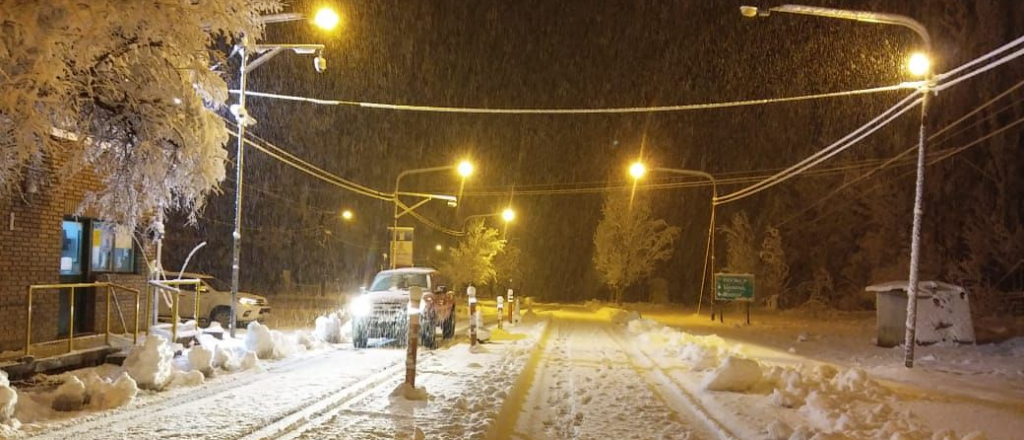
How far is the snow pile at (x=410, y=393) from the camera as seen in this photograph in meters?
10.3

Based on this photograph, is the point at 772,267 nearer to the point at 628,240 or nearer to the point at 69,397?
the point at 628,240

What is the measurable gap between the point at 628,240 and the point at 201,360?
4855 centimetres

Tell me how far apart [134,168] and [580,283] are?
270 ft

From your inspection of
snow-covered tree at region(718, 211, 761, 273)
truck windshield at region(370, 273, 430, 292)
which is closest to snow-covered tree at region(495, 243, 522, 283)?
snow-covered tree at region(718, 211, 761, 273)

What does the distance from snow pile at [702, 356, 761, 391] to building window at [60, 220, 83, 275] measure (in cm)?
1217

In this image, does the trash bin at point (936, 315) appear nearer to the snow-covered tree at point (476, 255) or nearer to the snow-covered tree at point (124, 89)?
the snow-covered tree at point (124, 89)

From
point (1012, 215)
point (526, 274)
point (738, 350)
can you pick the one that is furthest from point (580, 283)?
point (738, 350)

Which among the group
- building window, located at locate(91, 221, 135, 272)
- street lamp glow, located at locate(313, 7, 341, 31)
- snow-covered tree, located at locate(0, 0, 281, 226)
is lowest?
building window, located at locate(91, 221, 135, 272)

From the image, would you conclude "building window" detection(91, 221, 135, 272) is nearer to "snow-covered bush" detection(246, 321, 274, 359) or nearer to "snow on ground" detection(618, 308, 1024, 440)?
"snow-covered bush" detection(246, 321, 274, 359)

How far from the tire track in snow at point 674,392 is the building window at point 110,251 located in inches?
420

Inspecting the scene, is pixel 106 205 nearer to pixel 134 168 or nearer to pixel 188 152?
pixel 134 168

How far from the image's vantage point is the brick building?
1317 cm

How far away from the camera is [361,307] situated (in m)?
18.3

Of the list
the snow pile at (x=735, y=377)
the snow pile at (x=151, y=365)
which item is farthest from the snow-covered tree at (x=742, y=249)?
the snow pile at (x=151, y=365)
